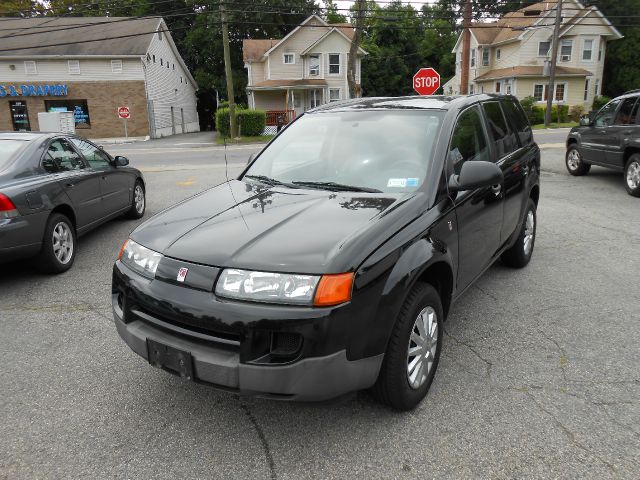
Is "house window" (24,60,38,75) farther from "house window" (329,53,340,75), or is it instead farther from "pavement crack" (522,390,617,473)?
"pavement crack" (522,390,617,473)

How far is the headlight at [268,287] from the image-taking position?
2.36 metres

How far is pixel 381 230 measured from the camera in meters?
2.66

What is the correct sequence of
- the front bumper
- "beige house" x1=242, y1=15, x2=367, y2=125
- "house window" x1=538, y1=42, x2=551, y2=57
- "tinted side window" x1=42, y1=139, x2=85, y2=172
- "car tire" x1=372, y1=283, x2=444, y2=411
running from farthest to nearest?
"house window" x1=538, y1=42, x2=551, y2=57
"beige house" x1=242, y1=15, x2=367, y2=125
"tinted side window" x1=42, y1=139, x2=85, y2=172
"car tire" x1=372, y1=283, x2=444, y2=411
the front bumper

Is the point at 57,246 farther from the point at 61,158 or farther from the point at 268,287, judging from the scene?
the point at 268,287

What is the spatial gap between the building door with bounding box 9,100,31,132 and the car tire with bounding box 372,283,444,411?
36949mm

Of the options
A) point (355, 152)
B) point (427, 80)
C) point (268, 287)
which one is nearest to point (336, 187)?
point (355, 152)

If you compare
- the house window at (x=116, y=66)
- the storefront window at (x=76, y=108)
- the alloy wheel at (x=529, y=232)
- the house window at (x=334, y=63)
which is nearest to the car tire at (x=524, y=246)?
the alloy wheel at (x=529, y=232)

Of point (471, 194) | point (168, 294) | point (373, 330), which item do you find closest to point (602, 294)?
point (471, 194)

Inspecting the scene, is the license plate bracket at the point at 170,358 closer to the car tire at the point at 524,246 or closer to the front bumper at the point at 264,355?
the front bumper at the point at 264,355

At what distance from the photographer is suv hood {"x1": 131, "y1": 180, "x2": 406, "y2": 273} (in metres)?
2.49

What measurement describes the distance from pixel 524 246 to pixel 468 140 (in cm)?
193

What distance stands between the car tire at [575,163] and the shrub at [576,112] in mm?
30142

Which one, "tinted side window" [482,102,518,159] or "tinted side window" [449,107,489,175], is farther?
"tinted side window" [482,102,518,159]

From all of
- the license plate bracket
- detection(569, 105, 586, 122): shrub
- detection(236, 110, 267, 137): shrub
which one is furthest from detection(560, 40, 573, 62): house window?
the license plate bracket
